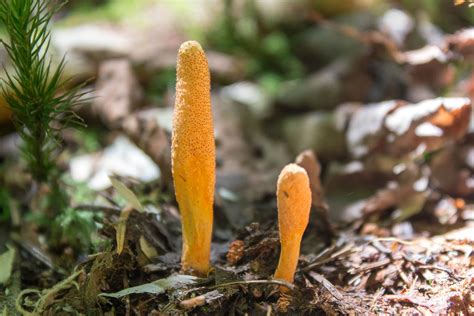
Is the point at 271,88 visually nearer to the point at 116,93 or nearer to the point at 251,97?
the point at 251,97

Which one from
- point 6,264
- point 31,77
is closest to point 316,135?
point 31,77

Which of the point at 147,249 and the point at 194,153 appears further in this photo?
the point at 147,249

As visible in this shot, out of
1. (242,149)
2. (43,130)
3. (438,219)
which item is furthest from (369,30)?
(43,130)

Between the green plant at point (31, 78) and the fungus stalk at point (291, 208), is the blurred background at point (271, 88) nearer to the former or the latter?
the green plant at point (31, 78)

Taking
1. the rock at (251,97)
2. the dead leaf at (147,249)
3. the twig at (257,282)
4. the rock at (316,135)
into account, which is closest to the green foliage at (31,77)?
the dead leaf at (147,249)

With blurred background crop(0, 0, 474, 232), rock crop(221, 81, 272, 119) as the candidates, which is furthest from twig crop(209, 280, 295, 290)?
rock crop(221, 81, 272, 119)

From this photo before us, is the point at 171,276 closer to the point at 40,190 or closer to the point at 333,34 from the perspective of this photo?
the point at 40,190
